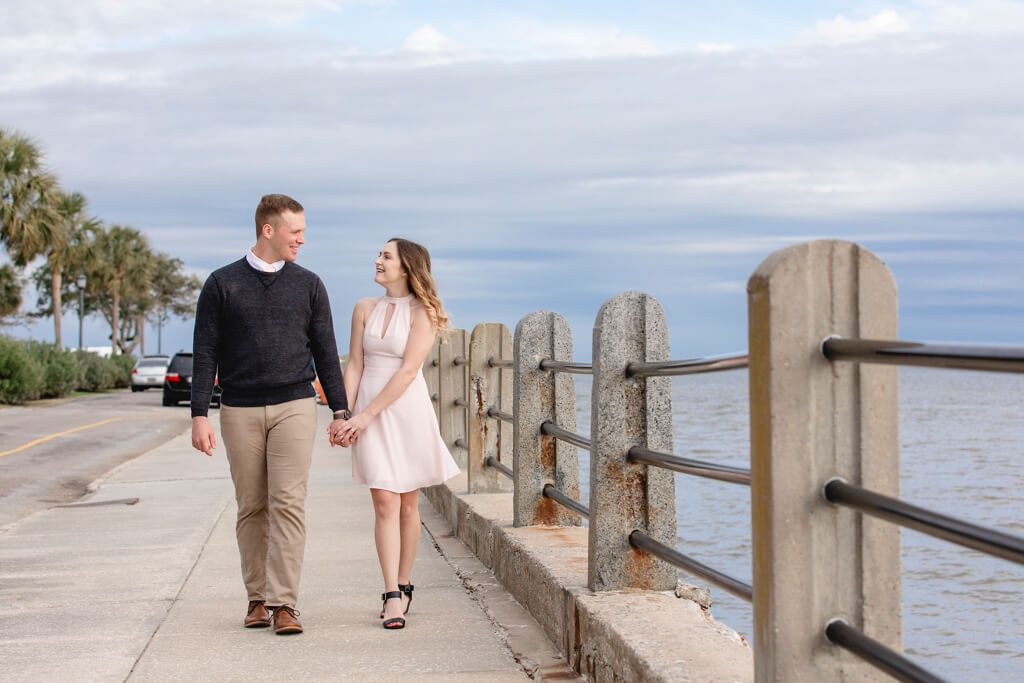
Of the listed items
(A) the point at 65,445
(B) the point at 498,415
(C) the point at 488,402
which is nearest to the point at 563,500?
(B) the point at 498,415

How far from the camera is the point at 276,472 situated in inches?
232

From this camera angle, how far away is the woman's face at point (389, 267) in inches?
238

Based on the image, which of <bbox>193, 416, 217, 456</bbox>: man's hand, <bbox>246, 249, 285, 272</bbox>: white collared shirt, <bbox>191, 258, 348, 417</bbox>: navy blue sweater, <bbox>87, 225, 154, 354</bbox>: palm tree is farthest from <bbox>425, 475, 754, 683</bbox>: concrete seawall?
<bbox>87, 225, 154, 354</bbox>: palm tree

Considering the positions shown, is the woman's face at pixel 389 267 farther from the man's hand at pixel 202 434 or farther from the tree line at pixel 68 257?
the tree line at pixel 68 257

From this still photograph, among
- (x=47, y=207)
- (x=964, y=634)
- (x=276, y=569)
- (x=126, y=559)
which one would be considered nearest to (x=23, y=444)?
(x=126, y=559)

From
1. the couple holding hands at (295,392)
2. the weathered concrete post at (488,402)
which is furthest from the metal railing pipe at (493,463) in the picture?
the couple holding hands at (295,392)

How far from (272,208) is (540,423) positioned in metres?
1.87

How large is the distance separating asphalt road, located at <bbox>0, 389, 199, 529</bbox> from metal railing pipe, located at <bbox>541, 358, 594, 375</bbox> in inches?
257

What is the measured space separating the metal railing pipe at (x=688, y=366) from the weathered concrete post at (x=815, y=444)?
0.32 meters

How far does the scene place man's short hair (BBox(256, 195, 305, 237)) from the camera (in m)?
5.84

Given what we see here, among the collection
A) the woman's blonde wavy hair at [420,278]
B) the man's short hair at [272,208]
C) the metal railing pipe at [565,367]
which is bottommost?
the metal railing pipe at [565,367]

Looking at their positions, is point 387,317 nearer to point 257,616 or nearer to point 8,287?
point 257,616

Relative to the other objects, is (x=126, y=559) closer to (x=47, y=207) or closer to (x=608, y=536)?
(x=608, y=536)

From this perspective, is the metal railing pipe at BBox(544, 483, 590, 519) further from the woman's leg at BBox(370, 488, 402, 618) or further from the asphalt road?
the asphalt road
